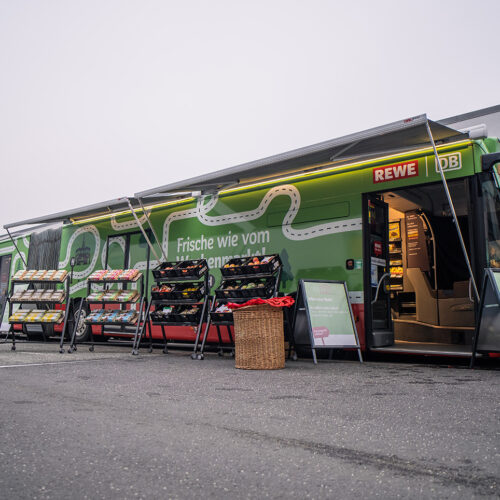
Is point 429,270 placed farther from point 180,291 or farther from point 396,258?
point 180,291

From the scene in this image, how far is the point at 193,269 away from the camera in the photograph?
22.8ft

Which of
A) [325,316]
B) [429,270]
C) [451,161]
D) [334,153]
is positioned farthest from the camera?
[429,270]

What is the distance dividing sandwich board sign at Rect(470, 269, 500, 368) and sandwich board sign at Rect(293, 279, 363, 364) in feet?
4.46

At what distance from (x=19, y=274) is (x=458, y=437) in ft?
24.3

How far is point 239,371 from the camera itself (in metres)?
4.96

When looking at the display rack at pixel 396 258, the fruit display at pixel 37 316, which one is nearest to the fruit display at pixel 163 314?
the fruit display at pixel 37 316

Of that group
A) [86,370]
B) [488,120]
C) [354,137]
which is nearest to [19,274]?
[86,370]

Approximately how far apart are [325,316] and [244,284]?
126 centimetres

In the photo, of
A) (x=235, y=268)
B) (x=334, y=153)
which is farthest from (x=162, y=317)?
(x=334, y=153)

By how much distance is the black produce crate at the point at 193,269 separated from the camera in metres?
6.95

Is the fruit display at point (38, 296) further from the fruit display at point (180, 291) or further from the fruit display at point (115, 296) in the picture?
the fruit display at point (180, 291)

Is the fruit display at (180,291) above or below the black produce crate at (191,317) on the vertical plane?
above

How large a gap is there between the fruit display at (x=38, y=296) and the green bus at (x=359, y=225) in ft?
4.65

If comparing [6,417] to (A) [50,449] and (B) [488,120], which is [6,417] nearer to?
(A) [50,449]
